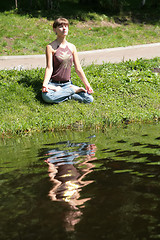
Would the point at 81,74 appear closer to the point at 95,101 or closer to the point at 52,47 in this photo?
the point at 95,101

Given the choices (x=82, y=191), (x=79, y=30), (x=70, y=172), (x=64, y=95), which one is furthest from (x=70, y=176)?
(x=79, y=30)

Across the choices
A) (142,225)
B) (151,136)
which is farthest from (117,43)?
(142,225)

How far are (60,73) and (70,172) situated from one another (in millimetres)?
4788

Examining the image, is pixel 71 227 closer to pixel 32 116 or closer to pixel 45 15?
pixel 32 116

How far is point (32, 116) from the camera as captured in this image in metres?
7.28

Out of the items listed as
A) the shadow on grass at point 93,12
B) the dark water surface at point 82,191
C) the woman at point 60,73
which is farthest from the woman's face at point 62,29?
the shadow on grass at point 93,12

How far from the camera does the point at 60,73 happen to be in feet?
25.9

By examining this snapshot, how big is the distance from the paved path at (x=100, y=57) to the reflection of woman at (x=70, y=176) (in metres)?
8.91

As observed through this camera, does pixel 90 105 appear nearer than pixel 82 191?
No

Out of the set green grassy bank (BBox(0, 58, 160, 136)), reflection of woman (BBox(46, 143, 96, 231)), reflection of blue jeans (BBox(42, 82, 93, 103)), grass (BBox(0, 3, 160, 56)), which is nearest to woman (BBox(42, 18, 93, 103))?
reflection of blue jeans (BBox(42, 82, 93, 103))

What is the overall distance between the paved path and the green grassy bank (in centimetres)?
372

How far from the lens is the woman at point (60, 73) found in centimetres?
762

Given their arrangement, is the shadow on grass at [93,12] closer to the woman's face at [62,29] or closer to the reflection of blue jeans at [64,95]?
the woman's face at [62,29]

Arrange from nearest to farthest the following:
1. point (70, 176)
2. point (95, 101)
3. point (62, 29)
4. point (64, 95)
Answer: point (70, 176) < point (62, 29) < point (64, 95) < point (95, 101)
